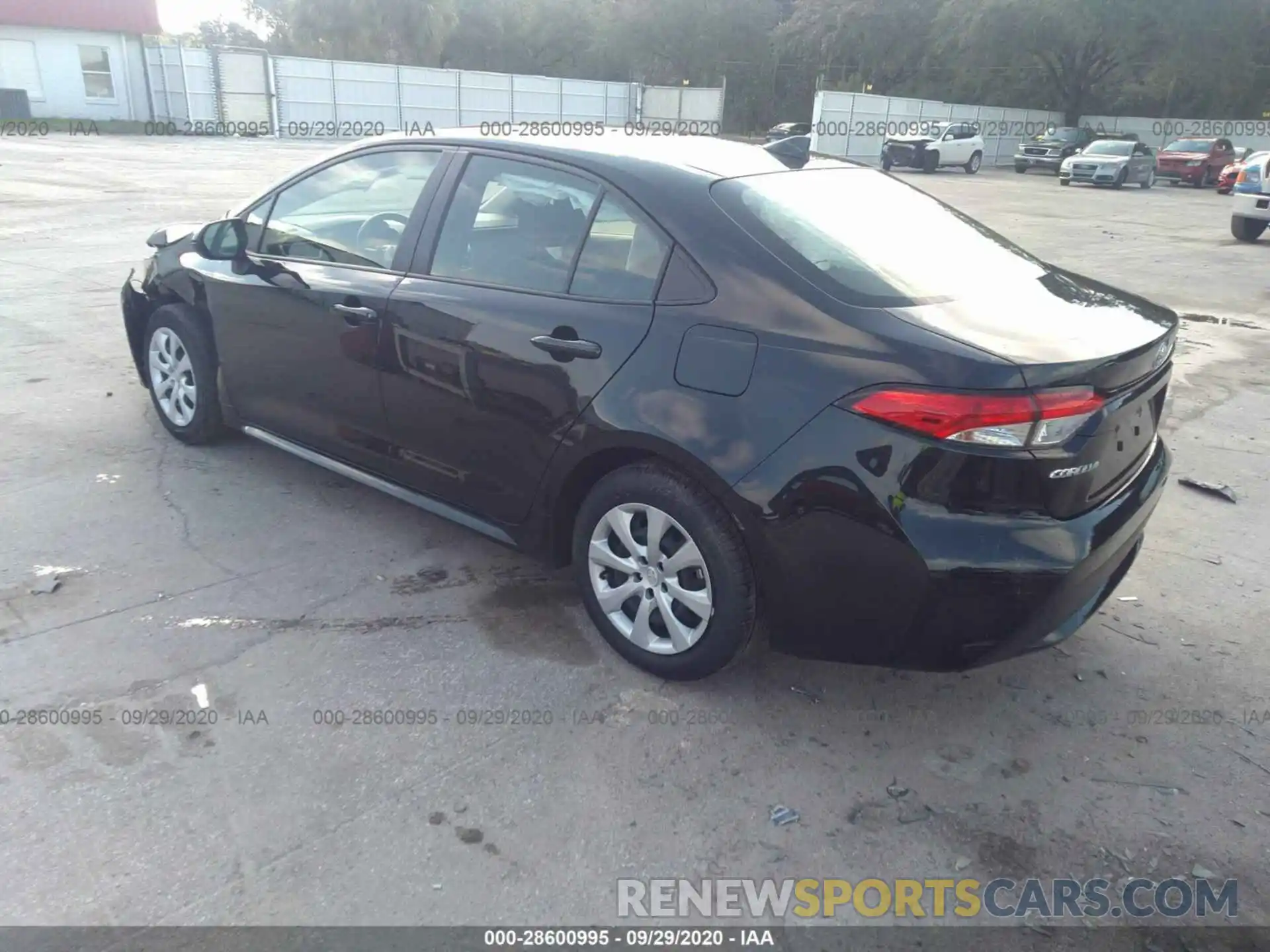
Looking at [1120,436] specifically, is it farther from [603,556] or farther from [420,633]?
[420,633]

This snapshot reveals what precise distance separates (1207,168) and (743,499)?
37.5m

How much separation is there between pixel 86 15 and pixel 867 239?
4166cm

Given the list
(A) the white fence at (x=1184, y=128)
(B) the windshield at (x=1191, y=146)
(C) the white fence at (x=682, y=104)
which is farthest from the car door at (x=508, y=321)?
(A) the white fence at (x=1184, y=128)

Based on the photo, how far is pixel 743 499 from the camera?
2854 millimetres

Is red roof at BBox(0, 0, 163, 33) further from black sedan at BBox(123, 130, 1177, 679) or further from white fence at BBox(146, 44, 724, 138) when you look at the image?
black sedan at BBox(123, 130, 1177, 679)

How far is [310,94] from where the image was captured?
3747 centimetres

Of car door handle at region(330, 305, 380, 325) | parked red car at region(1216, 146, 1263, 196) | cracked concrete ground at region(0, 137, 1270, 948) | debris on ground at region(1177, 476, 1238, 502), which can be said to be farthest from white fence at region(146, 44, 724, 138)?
cracked concrete ground at region(0, 137, 1270, 948)

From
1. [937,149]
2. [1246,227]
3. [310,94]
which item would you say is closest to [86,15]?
[310,94]

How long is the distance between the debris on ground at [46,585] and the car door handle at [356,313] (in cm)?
148

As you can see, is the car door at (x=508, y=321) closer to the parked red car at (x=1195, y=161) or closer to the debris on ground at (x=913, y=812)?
the debris on ground at (x=913, y=812)

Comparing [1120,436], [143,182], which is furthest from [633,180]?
[143,182]

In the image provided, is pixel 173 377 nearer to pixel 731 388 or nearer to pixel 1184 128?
pixel 731 388

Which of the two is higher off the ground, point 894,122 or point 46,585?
point 894,122

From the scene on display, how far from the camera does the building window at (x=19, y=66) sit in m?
34.5
